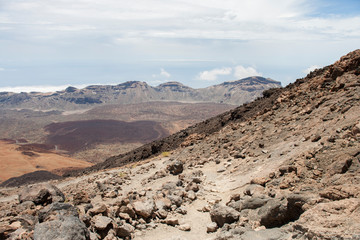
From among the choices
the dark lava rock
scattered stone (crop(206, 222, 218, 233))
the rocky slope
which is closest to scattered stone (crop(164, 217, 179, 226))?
the rocky slope

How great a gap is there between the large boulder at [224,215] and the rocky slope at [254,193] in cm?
3

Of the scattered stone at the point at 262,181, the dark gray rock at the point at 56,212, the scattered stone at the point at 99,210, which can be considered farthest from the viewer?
the scattered stone at the point at 262,181

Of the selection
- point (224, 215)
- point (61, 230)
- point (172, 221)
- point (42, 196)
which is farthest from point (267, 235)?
point (42, 196)

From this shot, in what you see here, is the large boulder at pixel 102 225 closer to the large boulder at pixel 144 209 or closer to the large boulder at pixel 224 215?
the large boulder at pixel 144 209

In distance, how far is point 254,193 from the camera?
336 inches

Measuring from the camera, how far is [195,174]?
12977mm

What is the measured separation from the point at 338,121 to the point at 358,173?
469 centimetres

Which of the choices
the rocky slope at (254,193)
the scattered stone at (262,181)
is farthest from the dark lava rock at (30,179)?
the scattered stone at (262,181)

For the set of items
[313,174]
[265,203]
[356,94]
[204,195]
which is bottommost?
[204,195]

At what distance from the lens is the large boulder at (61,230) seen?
5.44 m

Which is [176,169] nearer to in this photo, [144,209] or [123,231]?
[144,209]

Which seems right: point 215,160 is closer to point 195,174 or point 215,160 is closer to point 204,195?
point 195,174

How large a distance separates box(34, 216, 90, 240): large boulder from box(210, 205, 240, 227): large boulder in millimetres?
3418

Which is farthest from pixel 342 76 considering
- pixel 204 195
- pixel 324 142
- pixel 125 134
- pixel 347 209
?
pixel 125 134
